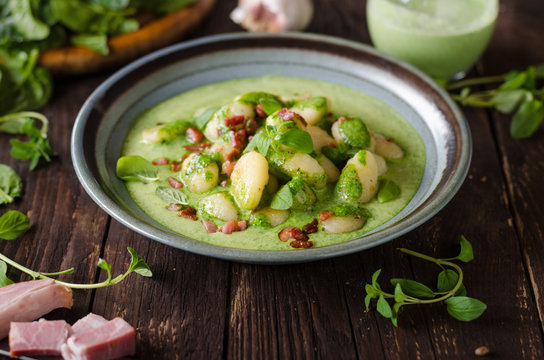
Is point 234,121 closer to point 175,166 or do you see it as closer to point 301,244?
point 175,166

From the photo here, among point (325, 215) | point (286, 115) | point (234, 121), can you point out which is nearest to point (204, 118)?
point (234, 121)

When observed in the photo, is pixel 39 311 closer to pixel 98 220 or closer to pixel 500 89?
pixel 98 220

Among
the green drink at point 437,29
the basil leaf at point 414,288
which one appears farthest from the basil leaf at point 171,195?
the green drink at point 437,29

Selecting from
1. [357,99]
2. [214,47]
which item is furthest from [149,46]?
[357,99]

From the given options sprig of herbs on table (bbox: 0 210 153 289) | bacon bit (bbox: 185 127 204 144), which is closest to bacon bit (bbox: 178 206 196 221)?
sprig of herbs on table (bbox: 0 210 153 289)

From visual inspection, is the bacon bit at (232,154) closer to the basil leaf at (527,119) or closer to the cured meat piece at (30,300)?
the cured meat piece at (30,300)

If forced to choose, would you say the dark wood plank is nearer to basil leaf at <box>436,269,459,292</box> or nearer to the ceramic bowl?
the ceramic bowl
